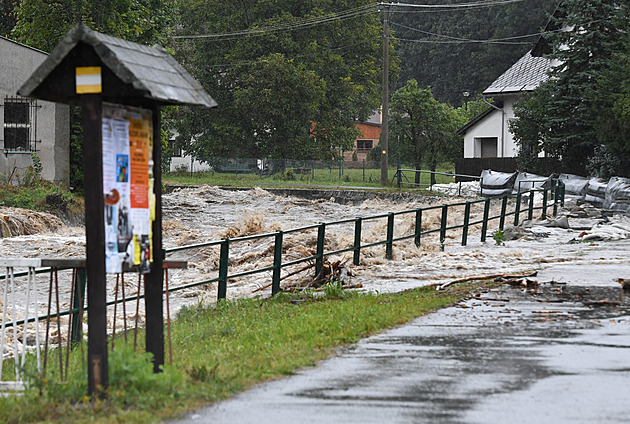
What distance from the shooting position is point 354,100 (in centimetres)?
7369

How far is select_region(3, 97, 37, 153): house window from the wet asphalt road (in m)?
A: 22.8

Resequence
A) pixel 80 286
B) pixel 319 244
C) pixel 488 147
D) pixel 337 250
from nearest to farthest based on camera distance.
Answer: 1. pixel 80 286
2. pixel 319 244
3. pixel 337 250
4. pixel 488 147

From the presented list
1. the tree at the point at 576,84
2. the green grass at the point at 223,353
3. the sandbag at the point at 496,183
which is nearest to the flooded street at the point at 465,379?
the green grass at the point at 223,353

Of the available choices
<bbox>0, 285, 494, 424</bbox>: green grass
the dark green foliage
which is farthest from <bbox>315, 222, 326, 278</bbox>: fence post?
the dark green foliage

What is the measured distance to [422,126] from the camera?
6438cm

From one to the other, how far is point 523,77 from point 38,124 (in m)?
31.8

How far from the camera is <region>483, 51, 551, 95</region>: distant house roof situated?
53375 mm

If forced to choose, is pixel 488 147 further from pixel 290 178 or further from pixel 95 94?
pixel 95 94

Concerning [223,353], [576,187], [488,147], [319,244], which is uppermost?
[488,147]

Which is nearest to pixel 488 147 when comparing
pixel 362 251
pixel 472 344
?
pixel 362 251

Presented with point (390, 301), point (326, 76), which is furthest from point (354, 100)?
point (390, 301)

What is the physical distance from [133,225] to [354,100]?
221ft

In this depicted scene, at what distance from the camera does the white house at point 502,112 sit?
177ft

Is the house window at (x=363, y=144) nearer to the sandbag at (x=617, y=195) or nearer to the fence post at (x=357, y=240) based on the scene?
the sandbag at (x=617, y=195)
